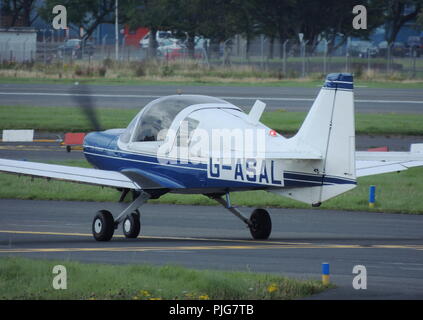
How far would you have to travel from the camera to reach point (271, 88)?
52.8 meters

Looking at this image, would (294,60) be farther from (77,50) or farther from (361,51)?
(77,50)

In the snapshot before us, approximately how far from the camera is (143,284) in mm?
11906

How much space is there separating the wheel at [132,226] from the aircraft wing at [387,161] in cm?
391

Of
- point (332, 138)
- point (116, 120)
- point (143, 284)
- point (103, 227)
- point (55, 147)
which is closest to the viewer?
point (143, 284)

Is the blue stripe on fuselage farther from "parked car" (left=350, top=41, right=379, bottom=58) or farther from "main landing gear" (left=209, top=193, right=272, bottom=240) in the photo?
"parked car" (left=350, top=41, right=379, bottom=58)

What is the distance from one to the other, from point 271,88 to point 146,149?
118 feet

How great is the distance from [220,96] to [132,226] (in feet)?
94.8

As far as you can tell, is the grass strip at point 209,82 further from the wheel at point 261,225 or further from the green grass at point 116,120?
the wheel at point 261,225

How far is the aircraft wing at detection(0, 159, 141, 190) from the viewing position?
16500mm

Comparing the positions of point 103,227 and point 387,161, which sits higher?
point 387,161

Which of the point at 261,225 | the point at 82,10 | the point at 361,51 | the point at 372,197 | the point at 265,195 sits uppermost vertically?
the point at 82,10

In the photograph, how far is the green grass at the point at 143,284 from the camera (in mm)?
11445

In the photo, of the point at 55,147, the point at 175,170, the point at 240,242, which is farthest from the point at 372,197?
the point at 55,147

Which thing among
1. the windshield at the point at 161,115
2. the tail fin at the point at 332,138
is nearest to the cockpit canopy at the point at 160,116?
the windshield at the point at 161,115
